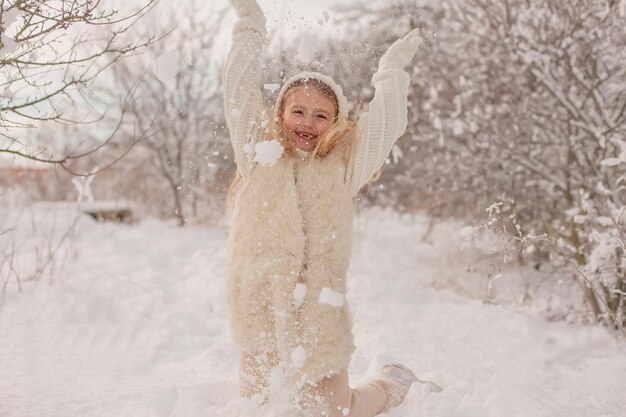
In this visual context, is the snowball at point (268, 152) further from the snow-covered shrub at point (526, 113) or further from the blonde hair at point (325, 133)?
the snow-covered shrub at point (526, 113)

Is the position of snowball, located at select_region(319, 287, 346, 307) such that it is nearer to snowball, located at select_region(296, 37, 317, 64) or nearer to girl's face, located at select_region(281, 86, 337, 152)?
girl's face, located at select_region(281, 86, 337, 152)

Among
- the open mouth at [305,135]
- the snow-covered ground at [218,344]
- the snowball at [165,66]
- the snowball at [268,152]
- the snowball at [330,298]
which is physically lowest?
the snow-covered ground at [218,344]

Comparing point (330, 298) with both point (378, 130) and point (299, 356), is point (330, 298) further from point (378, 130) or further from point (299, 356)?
point (378, 130)

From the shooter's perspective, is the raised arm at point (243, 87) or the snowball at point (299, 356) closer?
the snowball at point (299, 356)

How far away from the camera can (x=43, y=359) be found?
308cm

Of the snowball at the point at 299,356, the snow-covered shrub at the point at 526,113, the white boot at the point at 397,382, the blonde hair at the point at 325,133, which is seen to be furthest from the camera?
the snow-covered shrub at the point at 526,113

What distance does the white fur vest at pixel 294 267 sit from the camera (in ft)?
7.52

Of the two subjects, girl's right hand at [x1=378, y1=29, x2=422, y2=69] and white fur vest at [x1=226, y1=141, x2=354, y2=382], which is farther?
girl's right hand at [x1=378, y1=29, x2=422, y2=69]

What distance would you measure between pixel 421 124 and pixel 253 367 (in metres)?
4.77

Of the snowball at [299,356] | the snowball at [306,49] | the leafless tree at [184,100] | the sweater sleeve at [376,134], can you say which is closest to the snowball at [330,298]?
the snowball at [299,356]

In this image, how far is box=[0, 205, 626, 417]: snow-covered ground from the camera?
261 centimetres

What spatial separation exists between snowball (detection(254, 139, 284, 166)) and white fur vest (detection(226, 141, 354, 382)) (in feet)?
0.10

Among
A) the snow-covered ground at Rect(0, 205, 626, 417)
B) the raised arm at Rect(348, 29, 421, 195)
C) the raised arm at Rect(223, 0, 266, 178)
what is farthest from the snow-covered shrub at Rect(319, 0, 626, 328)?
the raised arm at Rect(223, 0, 266, 178)

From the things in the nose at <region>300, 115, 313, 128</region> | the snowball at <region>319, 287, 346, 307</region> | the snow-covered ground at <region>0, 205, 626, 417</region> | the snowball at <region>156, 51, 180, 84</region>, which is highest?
the snowball at <region>156, 51, 180, 84</region>
